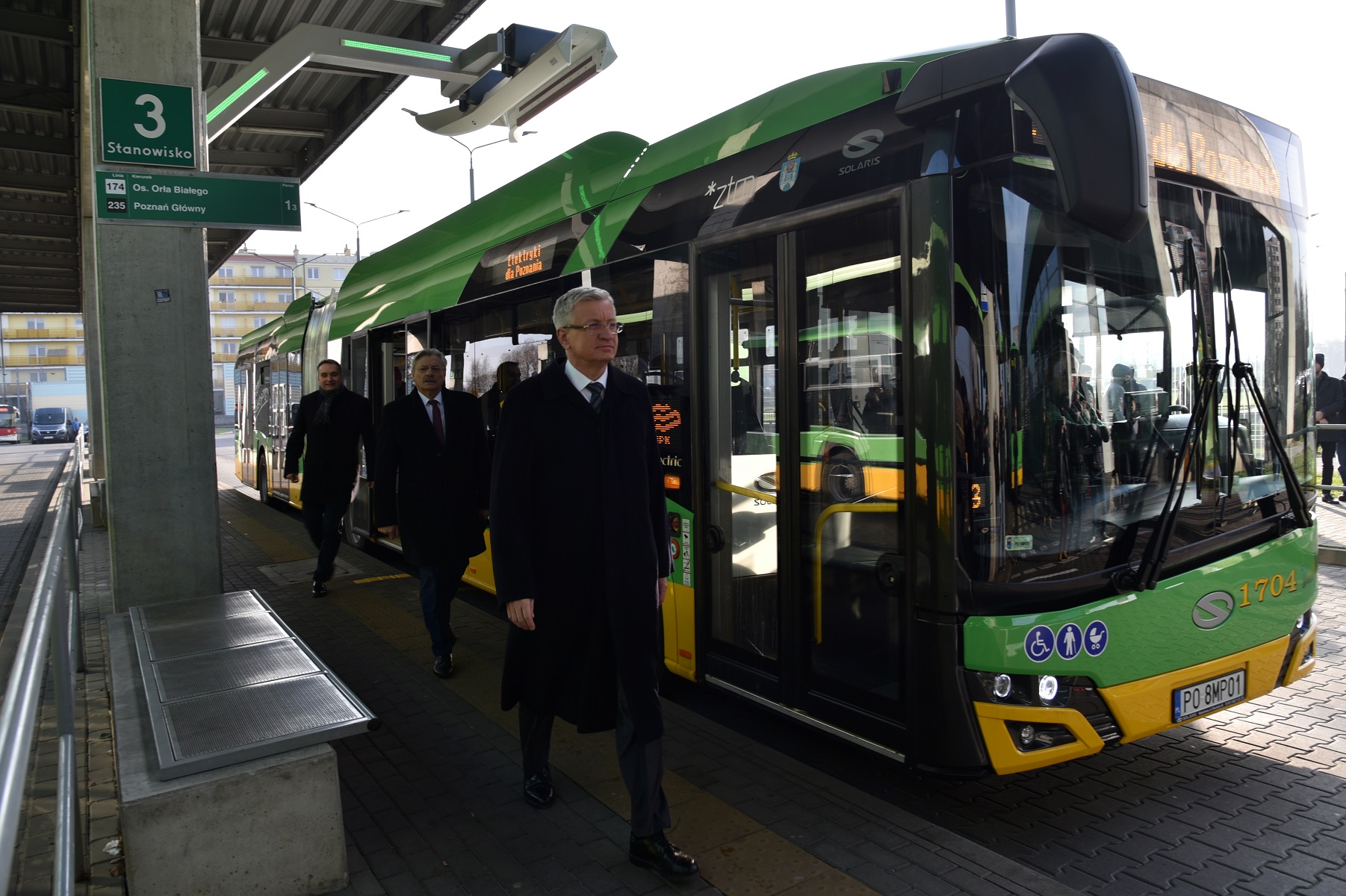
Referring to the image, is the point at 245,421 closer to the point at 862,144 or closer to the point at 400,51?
the point at 400,51

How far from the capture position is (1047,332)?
3.56 m

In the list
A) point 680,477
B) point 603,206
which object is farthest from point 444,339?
point 680,477

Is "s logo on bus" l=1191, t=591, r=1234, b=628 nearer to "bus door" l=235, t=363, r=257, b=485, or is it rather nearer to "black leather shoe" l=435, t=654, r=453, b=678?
"black leather shoe" l=435, t=654, r=453, b=678

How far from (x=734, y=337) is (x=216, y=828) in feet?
9.79

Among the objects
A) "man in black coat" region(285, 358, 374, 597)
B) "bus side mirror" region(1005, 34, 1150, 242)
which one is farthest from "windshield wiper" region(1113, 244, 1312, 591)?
"man in black coat" region(285, 358, 374, 597)

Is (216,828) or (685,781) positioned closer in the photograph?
(216,828)

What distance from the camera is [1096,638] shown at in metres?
3.59

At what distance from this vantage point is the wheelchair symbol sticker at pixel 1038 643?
3502mm

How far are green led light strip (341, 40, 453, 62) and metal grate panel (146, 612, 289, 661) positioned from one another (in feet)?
20.7

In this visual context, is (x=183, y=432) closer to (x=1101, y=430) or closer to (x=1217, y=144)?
(x=1101, y=430)

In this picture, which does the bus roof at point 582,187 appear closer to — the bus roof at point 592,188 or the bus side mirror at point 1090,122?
the bus roof at point 592,188

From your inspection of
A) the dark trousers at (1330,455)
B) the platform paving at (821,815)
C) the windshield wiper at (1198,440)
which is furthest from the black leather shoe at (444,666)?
the dark trousers at (1330,455)

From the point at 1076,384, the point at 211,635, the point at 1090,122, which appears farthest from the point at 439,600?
the point at 1090,122

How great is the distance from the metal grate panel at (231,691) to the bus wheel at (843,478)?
2.05 m
